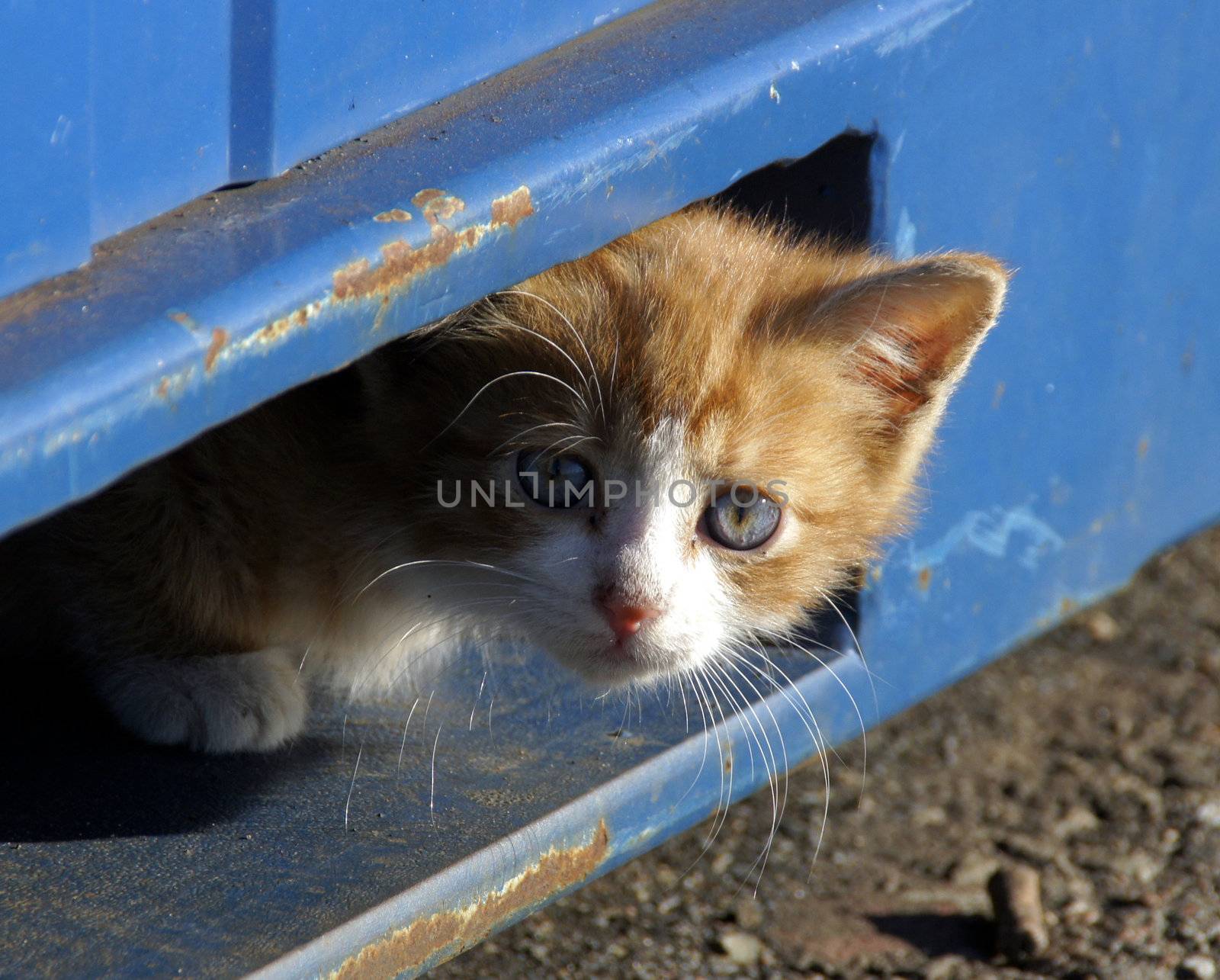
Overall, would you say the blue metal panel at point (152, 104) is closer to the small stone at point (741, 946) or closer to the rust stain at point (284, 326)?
the rust stain at point (284, 326)

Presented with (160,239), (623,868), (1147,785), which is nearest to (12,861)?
(160,239)

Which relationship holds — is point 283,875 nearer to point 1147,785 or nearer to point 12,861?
point 12,861

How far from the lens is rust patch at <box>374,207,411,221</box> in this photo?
132cm

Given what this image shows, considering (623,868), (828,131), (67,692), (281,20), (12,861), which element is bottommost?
(623,868)

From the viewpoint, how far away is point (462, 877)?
159 centimetres

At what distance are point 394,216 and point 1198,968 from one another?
5.09 feet

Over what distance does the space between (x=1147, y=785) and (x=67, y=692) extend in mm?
1770

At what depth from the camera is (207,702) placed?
1.86m

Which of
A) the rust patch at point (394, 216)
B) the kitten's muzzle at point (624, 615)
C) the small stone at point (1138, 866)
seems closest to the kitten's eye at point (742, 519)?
the kitten's muzzle at point (624, 615)

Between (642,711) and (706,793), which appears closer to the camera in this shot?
(706,793)

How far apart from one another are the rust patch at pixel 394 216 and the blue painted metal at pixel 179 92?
0.13 metres

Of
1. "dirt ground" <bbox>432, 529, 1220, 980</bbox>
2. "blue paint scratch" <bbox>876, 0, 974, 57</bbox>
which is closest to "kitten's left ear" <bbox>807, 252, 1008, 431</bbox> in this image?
"blue paint scratch" <bbox>876, 0, 974, 57</bbox>

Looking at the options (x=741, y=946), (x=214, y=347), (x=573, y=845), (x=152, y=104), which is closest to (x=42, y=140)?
(x=152, y=104)

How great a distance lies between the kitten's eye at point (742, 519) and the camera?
5.66 feet
